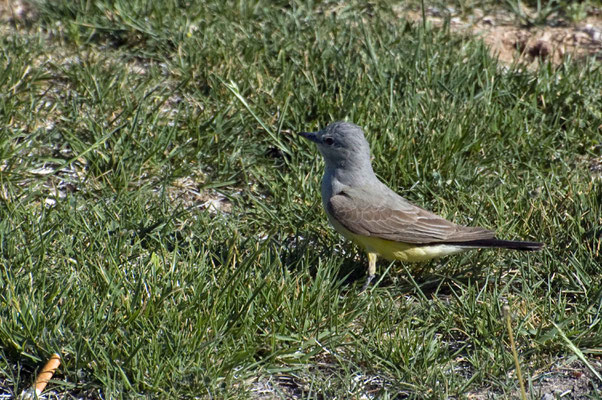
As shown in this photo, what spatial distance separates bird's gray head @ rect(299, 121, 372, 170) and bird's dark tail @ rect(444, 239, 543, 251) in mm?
942

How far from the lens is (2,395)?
4133 mm

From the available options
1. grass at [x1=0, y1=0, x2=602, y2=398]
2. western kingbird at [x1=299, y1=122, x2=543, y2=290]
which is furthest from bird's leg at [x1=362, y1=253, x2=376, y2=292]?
grass at [x1=0, y1=0, x2=602, y2=398]

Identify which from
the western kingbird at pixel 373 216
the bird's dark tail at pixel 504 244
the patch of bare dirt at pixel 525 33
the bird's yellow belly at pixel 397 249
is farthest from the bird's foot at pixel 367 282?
the patch of bare dirt at pixel 525 33

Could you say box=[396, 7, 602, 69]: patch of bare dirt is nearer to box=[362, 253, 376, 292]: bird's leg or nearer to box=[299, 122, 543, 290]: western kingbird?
box=[299, 122, 543, 290]: western kingbird

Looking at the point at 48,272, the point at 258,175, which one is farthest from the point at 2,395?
the point at 258,175

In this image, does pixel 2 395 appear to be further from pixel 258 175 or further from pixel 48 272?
pixel 258 175

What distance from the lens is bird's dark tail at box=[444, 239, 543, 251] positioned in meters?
4.84

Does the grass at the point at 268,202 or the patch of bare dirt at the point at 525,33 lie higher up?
the patch of bare dirt at the point at 525,33

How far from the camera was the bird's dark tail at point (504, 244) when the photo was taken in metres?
4.84

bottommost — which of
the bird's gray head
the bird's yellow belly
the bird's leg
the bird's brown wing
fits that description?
the bird's leg

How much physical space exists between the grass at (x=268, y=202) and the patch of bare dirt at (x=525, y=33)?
0.35 m

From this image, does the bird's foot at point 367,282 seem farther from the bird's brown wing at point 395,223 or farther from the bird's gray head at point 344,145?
the bird's gray head at point 344,145

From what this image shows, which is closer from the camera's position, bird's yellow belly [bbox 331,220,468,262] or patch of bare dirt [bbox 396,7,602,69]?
bird's yellow belly [bbox 331,220,468,262]

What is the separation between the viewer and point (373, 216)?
17.6 ft
